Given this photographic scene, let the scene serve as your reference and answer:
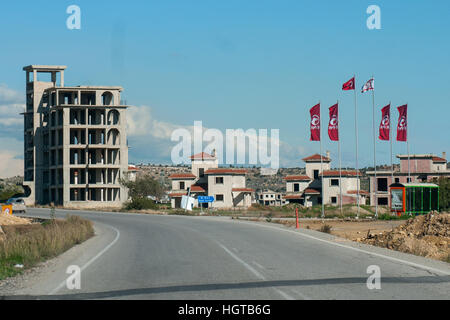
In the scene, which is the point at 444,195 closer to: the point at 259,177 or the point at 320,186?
the point at 320,186

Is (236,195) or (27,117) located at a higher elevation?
(27,117)

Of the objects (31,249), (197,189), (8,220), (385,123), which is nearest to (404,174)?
(197,189)

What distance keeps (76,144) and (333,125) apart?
52.3m

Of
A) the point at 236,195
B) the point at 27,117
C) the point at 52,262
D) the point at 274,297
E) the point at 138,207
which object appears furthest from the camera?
the point at 27,117

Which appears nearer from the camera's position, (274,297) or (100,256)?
(274,297)

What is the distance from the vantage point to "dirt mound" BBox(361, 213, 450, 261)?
21.2m

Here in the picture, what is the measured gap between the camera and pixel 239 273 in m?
14.4

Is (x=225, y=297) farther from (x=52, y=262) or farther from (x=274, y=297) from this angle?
(x=52, y=262)

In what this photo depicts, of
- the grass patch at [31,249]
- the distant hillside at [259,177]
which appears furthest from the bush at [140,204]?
the distant hillside at [259,177]

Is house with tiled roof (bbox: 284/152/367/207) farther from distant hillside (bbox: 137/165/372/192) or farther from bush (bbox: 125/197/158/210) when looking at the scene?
distant hillside (bbox: 137/165/372/192)

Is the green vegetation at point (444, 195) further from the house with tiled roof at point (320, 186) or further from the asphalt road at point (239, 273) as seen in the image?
the asphalt road at point (239, 273)
